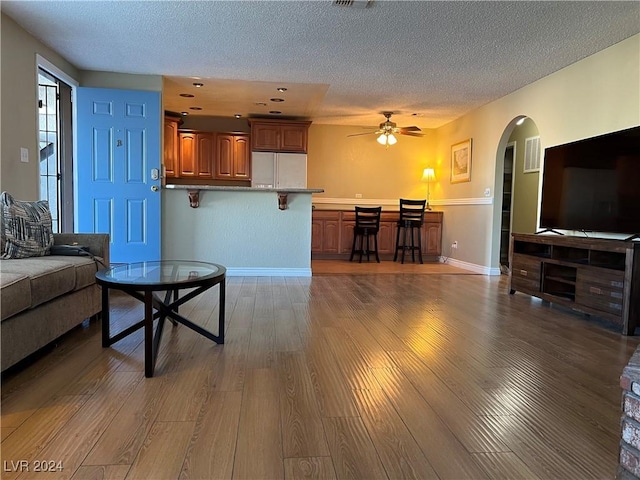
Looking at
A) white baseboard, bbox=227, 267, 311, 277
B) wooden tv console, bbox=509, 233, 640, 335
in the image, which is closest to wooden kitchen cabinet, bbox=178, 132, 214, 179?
white baseboard, bbox=227, 267, 311, 277

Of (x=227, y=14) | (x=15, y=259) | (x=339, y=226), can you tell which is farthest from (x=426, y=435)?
(x=339, y=226)

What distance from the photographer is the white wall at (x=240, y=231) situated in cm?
477

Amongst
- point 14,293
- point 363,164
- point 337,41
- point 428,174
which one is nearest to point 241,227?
point 337,41

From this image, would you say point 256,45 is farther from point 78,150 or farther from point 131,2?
point 78,150

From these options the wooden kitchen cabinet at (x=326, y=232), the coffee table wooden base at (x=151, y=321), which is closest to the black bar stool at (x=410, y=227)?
the wooden kitchen cabinet at (x=326, y=232)

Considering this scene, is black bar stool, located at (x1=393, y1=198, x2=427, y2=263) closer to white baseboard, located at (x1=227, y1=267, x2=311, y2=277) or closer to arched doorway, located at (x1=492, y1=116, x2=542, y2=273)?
arched doorway, located at (x1=492, y1=116, x2=542, y2=273)

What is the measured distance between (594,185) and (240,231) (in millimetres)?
3651

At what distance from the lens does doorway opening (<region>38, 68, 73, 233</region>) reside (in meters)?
4.59

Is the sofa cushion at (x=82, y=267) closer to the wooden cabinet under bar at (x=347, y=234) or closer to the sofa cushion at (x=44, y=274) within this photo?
the sofa cushion at (x=44, y=274)

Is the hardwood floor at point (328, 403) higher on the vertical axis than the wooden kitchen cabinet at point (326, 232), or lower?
lower

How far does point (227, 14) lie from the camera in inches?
122

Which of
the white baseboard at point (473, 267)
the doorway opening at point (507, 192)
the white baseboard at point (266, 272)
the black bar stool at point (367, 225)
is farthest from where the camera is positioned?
the doorway opening at point (507, 192)

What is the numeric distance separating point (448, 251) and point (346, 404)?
215 inches

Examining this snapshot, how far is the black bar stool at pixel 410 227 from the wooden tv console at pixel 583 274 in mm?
2500
